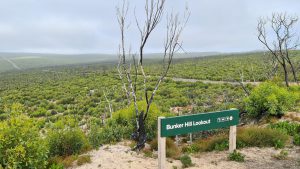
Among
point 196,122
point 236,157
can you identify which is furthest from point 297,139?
point 196,122

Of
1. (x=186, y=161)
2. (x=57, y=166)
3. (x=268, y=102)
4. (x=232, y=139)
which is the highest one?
(x=268, y=102)

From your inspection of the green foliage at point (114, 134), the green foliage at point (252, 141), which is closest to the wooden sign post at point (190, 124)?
the green foliage at point (252, 141)

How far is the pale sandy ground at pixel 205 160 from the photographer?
870 cm

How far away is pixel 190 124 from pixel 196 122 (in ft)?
0.69

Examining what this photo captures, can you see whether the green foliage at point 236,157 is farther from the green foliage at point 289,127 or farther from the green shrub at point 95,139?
the green shrub at point 95,139

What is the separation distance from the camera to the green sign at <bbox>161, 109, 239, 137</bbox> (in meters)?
8.09

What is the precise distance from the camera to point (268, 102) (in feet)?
43.0

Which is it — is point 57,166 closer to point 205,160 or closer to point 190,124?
point 190,124

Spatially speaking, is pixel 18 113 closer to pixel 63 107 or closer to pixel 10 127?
pixel 10 127

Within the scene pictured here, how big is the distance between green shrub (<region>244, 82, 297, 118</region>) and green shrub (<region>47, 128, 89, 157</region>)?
7.29 m

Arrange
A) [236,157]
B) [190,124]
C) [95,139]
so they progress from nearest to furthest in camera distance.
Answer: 1. [190,124]
2. [236,157]
3. [95,139]

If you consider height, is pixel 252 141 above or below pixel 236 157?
above

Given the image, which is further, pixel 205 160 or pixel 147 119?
pixel 147 119

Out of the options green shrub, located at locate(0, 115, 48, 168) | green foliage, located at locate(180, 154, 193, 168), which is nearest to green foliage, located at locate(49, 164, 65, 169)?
green shrub, located at locate(0, 115, 48, 168)
